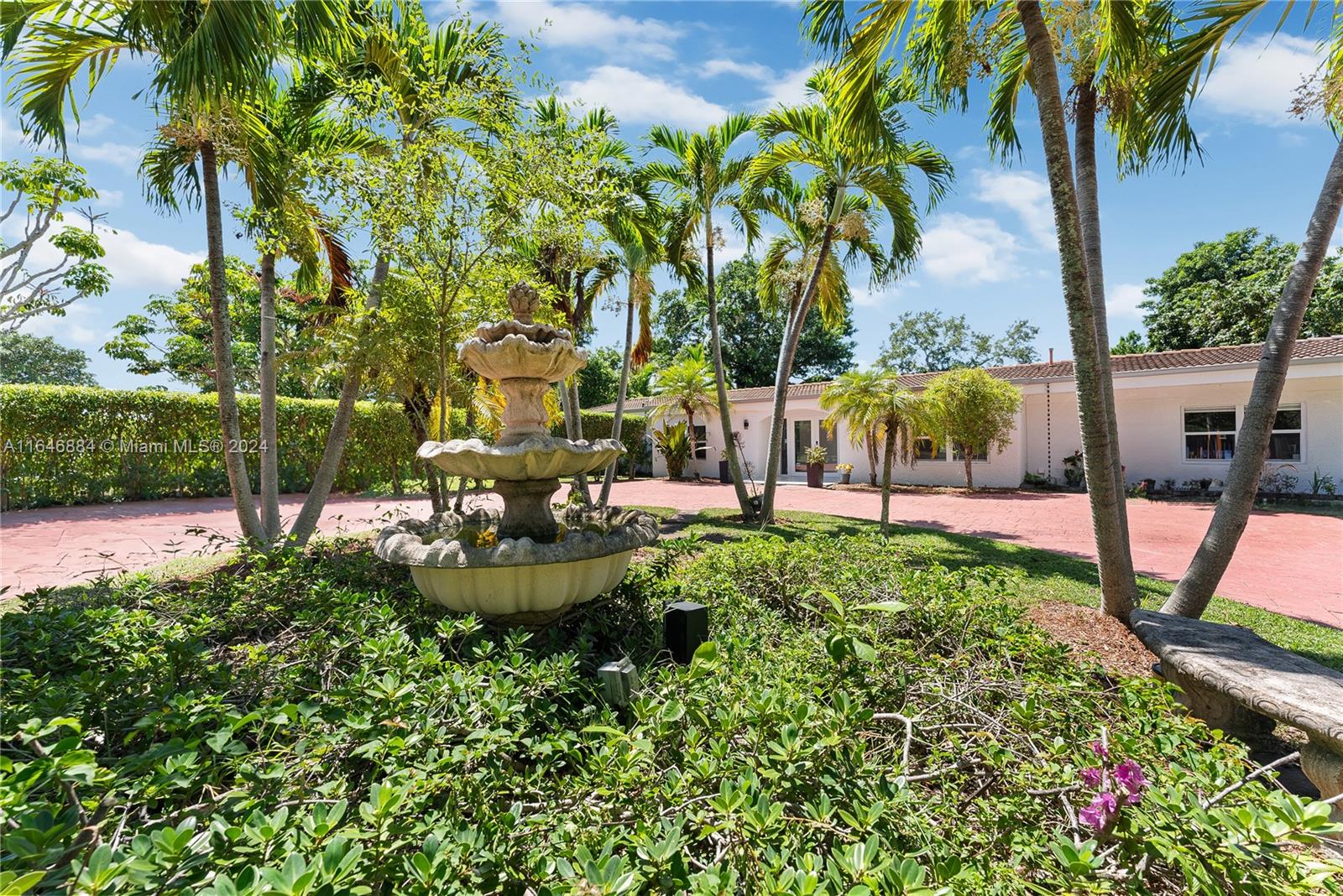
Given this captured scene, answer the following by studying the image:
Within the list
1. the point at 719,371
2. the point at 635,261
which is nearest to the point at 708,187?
the point at 635,261

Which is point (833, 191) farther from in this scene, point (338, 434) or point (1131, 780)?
point (1131, 780)

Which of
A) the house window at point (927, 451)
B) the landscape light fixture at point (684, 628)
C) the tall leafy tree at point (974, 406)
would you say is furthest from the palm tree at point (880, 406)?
the landscape light fixture at point (684, 628)

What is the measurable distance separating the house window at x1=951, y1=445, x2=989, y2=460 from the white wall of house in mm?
164

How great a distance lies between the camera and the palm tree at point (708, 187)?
938 cm

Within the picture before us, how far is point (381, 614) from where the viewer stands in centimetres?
296

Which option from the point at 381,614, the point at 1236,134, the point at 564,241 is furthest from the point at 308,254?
the point at 1236,134

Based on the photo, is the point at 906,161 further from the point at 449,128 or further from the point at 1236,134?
the point at 449,128

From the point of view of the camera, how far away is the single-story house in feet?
45.3

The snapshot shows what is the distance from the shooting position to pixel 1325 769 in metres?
2.33

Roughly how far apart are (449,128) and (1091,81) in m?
6.38

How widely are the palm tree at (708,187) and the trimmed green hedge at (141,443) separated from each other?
917 cm

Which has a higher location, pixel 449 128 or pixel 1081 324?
pixel 449 128

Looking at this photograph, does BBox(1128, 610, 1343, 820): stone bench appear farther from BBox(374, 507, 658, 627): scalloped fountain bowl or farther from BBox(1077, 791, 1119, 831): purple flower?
BBox(374, 507, 658, 627): scalloped fountain bowl

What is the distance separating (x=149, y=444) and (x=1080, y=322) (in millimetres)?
16250
